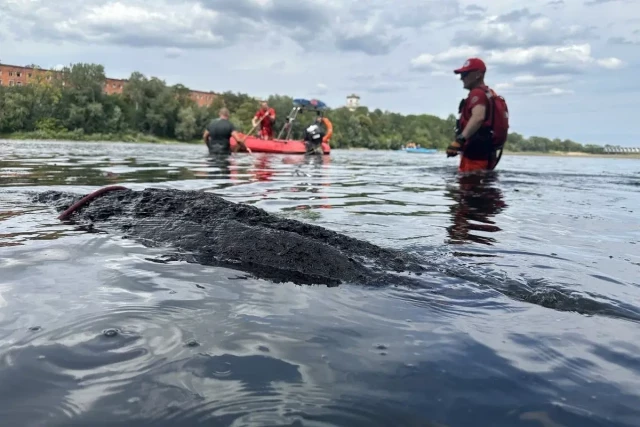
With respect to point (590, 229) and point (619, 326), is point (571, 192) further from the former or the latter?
point (619, 326)

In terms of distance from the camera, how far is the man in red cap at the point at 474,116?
365 inches

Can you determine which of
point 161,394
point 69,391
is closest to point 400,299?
point 161,394

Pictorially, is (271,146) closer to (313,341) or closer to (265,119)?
(265,119)

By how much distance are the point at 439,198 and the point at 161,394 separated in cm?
598

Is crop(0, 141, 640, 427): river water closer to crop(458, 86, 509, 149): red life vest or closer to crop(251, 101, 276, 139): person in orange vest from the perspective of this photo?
crop(458, 86, 509, 149): red life vest

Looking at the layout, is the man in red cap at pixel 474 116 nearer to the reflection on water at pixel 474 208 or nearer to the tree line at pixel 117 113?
the reflection on water at pixel 474 208

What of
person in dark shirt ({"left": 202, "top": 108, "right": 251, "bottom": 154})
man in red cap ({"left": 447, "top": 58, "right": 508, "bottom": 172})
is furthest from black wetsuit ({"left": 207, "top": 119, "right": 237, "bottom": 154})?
man in red cap ({"left": 447, "top": 58, "right": 508, "bottom": 172})

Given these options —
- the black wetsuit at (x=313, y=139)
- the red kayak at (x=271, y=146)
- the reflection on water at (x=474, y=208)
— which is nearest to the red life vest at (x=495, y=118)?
the reflection on water at (x=474, y=208)

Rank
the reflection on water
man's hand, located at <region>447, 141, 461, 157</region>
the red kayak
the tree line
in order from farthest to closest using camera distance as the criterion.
Result: the tree line
the red kayak
man's hand, located at <region>447, 141, 461, 157</region>
the reflection on water

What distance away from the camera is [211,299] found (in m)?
2.31

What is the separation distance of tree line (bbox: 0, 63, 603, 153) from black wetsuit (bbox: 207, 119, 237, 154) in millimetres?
31632

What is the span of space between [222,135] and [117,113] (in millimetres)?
53926

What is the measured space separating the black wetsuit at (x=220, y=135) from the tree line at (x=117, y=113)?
31.6 m

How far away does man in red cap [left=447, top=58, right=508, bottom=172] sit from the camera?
9266 mm
